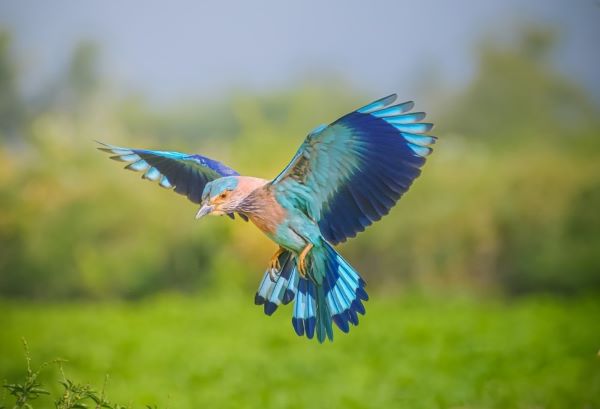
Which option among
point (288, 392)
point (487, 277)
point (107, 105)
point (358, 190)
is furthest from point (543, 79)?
point (358, 190)

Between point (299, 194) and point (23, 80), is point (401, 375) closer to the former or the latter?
point (299, 194)

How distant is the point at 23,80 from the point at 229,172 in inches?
222

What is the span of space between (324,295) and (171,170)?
0.50m

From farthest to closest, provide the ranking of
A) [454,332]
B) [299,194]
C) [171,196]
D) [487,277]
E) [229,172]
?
[171,196] → [487,277] → [454,332] → [229,172] → [299,194]

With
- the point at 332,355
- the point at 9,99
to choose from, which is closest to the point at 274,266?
the point at 332,355

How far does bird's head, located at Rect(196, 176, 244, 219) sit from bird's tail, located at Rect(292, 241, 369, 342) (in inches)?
8.2

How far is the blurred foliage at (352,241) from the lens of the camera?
21.4 ft

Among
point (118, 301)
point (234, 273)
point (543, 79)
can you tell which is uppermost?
point (543, 79)

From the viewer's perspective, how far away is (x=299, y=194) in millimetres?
1793

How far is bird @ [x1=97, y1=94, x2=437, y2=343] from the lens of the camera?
68.9 inches

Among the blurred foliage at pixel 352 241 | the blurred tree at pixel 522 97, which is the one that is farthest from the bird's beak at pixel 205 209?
the blurred tree at pixel 522 97

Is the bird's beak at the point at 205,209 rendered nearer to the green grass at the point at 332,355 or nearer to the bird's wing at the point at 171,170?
the bird's wing at the point at 171,170

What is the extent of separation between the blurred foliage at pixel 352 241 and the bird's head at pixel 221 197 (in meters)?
4.81

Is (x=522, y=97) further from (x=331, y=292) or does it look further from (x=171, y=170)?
(x=331, y=292)
